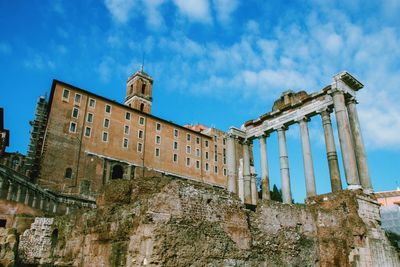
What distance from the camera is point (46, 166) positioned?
34188mm

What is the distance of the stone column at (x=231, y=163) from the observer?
24375mm

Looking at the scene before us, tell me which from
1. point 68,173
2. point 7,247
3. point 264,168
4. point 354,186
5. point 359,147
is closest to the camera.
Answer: point 7,247

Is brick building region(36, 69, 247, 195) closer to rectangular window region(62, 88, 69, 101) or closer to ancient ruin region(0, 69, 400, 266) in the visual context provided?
rectangular window region(62, 88, 69, 101)

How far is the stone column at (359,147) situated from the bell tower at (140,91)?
134ft

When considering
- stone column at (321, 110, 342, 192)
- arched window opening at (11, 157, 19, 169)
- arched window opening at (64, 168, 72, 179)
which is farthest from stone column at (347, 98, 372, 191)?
arched window opening at (11, 157, 19, 169)

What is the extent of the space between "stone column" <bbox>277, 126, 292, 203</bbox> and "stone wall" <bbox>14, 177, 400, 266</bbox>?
28.4 feet

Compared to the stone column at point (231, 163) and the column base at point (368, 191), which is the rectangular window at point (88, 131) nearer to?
the stone column at point (231, 163)

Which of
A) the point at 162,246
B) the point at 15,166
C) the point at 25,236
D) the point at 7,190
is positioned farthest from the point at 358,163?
the point at 15,166

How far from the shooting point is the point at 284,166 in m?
22.9

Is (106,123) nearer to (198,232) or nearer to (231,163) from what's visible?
(231,163)

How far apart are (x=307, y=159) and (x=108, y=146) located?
27.0m

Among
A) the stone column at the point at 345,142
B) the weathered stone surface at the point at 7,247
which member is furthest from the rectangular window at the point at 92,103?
the stone column at the point at 345,142

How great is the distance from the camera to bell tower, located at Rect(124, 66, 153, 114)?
5647cm

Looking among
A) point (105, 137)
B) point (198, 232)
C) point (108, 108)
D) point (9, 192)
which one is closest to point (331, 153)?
point (198, 232)
